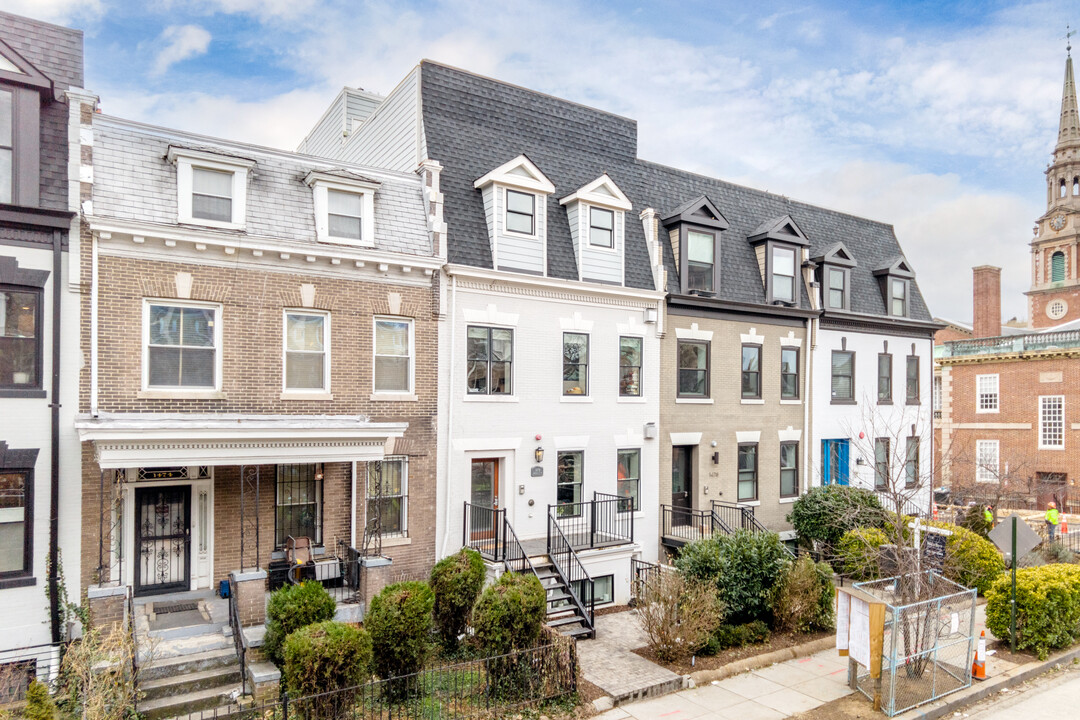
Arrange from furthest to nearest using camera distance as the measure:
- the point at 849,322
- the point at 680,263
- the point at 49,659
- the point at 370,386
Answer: the point at 849,322 < the point at 680,263 < the point at 370,386 < the point at 49,659

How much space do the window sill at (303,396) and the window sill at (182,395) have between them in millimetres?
1036

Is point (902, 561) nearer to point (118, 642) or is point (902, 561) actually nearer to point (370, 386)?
point (370, 386)

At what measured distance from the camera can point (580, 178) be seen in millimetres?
18000

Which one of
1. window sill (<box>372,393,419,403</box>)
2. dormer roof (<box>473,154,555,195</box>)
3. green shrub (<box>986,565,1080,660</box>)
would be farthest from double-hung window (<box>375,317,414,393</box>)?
green shrub (<box>986,565,1080,660</box>)

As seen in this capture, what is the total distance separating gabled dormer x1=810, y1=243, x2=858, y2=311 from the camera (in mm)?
21594

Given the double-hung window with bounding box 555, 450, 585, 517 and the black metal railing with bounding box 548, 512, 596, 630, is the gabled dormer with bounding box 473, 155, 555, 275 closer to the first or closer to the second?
the double-hung window with bounding box 555, 450, 585, 517

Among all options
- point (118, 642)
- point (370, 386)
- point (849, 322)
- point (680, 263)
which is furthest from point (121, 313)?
point (849, 322)

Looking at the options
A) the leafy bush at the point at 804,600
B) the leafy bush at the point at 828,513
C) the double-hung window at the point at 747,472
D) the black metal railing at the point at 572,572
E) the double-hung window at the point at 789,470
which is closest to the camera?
the leafy bush at the point at 804,600

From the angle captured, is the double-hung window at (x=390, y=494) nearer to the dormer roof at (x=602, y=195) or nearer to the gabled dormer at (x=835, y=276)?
the dormer roof at (x=602, y=195)

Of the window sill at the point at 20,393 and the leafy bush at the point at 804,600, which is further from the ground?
the window sill at the point at 20,393

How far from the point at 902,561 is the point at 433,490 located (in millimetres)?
8898

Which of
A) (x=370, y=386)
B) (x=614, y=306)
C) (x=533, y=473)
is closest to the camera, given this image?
(x=370, y=386)

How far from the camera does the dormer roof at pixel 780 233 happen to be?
20.4 meters

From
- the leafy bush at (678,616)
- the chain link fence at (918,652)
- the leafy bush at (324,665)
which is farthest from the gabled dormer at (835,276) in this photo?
the leafy bush at (324,665)
